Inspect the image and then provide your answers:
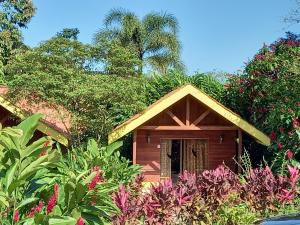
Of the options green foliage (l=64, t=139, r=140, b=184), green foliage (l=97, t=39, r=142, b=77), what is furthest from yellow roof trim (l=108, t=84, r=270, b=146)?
green foliage (l=64, t=139, r=140, b=184)

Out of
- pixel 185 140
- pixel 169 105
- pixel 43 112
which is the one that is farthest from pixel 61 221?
pixel 185 140

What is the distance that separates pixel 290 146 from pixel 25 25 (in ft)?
80.2

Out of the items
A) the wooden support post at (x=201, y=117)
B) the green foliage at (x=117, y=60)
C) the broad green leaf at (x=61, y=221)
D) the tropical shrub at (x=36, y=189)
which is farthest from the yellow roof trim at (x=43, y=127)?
the broad green leaf at (x=61, y=221)

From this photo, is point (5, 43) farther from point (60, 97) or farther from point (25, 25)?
point (60, 97)

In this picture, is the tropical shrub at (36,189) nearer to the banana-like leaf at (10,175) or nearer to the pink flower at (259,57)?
the banana-like leaf at (10,175)

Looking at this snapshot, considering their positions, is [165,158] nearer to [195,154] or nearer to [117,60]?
[195,154]

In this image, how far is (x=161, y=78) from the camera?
1788cm

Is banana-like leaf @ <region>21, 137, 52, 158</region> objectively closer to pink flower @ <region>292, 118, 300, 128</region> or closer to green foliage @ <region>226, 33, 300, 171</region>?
green foliage @ <region>226, 33, 300, 171</region>

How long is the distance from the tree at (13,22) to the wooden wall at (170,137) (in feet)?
45.4

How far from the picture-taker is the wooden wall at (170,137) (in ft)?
53.2

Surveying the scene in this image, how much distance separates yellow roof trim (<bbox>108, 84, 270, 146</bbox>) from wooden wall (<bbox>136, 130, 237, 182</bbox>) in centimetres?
195

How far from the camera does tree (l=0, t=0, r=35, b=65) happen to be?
28.0 metres

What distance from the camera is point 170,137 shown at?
16.3 metres

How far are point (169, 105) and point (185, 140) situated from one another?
8.86 feet
